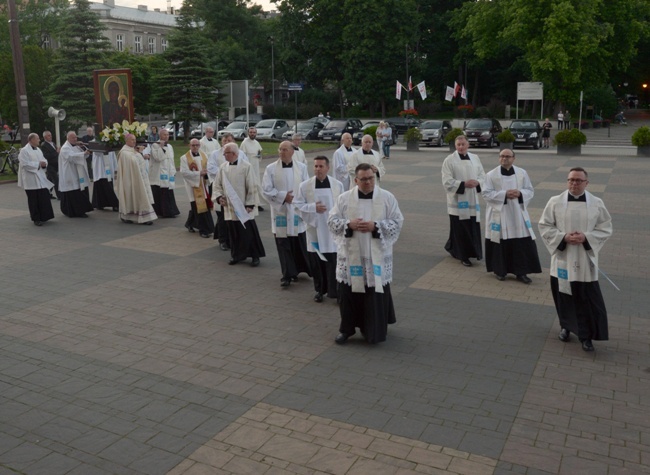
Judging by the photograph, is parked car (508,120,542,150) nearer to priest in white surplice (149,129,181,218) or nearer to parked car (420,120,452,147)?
parked car (420,120,452,147)

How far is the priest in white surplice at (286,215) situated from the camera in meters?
9.84

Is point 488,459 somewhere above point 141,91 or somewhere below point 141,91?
below

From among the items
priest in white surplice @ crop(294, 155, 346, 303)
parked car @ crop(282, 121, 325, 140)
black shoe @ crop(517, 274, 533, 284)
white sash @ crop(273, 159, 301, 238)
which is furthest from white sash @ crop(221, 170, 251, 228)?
parked car @ crop(282, 121, 325, 140)

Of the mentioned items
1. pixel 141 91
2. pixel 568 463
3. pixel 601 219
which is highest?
pixel 141 91

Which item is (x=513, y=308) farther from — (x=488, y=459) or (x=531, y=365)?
(x=488, y=459)

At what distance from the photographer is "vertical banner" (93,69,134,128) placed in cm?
2084

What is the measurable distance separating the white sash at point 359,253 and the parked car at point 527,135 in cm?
2882

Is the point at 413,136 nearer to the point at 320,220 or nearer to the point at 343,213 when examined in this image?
the point at 320,220

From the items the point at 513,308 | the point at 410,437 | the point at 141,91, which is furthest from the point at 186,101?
the point at 410,437

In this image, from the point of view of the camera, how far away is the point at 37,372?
22.3 ft

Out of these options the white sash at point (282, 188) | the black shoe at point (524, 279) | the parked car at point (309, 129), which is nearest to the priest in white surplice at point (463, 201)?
the black shoe at point (524, 279)

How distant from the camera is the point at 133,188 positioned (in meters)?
14.8

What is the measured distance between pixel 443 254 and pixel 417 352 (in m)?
4.70

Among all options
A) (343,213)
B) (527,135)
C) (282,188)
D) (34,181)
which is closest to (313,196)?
(282,188)
